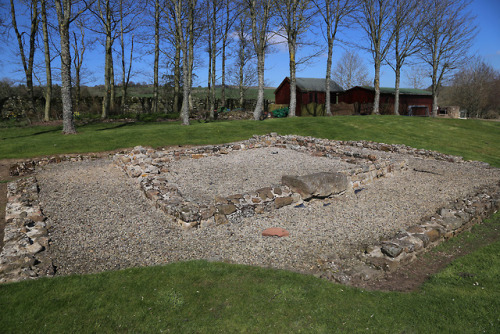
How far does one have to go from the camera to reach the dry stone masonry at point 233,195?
25.6ft

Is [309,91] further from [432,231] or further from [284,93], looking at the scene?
[432,231]

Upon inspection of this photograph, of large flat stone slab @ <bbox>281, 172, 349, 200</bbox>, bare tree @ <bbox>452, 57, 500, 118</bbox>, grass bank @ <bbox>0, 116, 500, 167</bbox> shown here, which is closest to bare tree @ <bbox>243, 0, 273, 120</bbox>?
grass bank @ <bbox>0, 116, 500, 167</bbox>

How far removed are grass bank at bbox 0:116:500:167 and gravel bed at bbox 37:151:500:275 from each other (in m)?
4.86

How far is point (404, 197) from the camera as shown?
981cm

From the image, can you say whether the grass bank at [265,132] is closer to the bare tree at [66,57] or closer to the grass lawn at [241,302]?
the bare tree at [66,57]

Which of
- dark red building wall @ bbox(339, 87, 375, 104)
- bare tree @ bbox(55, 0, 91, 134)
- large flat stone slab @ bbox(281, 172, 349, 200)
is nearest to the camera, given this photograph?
large flat stone slab @ bbox(281, 172, 349, 200)

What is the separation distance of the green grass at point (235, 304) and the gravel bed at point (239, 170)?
3.96 meters

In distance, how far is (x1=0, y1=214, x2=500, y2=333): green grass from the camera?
4.08 metres

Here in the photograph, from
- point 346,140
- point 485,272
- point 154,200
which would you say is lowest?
point 485,272

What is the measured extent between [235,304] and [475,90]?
2781 inches

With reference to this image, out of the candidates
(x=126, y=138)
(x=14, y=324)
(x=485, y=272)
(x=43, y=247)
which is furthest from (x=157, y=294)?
(x=126, y=138)

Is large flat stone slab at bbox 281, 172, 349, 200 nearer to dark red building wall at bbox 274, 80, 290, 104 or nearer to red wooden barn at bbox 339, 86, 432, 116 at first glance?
red wooden barn at bbox 339, 86, 432, 116

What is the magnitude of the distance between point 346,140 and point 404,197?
10329 millimetres

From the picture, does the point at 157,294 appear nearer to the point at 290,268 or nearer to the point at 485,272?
the point at 290,268
